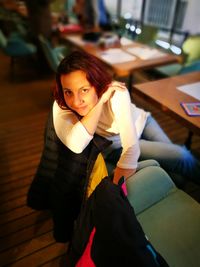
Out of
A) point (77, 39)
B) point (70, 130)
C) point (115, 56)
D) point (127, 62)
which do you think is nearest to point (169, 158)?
point (70, 130)

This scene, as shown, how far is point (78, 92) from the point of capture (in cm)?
116

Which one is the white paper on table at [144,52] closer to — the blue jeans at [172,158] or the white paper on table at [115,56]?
the white paper on table at [115,56]

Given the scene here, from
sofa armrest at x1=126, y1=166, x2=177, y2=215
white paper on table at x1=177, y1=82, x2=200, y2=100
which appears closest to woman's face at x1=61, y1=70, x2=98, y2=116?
sofa armrest at x1=126, y1=166, x2=177, y2=215

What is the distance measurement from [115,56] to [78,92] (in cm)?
144

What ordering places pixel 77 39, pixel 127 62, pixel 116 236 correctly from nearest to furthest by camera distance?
pixel 116 236, pixel 127 62, pixel 77 39

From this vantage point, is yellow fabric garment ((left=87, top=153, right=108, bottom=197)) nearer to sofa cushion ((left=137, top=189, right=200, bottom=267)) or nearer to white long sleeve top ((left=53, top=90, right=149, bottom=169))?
white long sleeve top ((left=53, top=90, right=149, bottom=169))

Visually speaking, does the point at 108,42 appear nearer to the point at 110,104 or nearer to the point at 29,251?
the point at 110,104

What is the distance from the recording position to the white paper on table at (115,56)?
7.70ft

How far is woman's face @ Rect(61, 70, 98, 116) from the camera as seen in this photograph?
113 cm

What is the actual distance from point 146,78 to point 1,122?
88.5 inches

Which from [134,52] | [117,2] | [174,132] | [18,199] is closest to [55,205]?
[18,199]

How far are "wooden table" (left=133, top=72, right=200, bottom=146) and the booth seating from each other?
32 centimetres

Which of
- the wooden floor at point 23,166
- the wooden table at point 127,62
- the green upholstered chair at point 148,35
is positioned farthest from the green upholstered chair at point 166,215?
the green upholstered chair at point 148,35

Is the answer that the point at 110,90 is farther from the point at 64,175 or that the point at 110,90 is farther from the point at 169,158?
the point at 169,158
